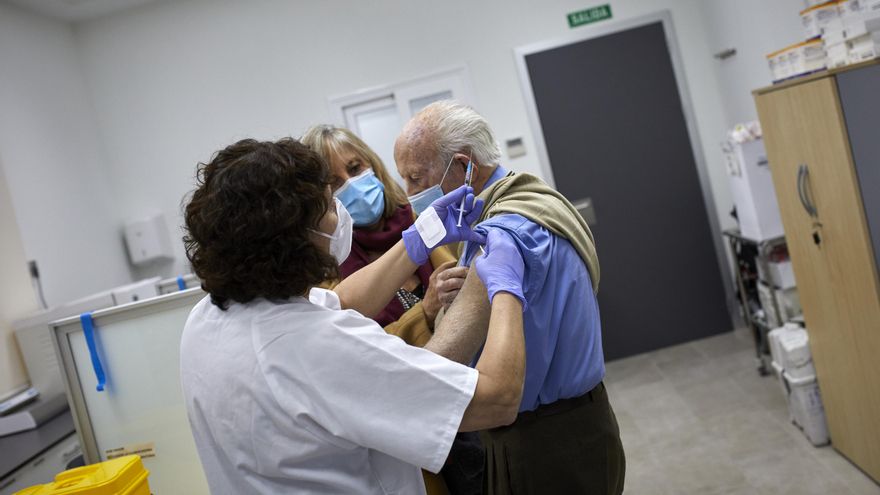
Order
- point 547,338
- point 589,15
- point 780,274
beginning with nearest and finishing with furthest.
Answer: point 547,338 → point 780,274 → point 589,15

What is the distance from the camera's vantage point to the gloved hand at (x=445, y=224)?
1.41m

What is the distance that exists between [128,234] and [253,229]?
4.32m

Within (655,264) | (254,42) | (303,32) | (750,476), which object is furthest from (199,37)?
(750,476)

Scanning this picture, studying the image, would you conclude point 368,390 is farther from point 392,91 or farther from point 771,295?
point 392,91

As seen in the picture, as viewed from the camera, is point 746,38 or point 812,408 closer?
point 812,408

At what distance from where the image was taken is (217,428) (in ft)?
3.65

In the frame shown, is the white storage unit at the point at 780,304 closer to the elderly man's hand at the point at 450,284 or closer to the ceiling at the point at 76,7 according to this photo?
the elderly man's hand at the point at 450,284

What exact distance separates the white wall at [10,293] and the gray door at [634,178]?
3216 mm

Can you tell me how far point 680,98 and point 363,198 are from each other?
3.56m

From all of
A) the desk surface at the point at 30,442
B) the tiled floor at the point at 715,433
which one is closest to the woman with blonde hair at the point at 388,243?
the tiled floor at the point at 715,433

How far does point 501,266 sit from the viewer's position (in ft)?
4.24

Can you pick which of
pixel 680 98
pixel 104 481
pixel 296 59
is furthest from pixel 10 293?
pixel 680 98

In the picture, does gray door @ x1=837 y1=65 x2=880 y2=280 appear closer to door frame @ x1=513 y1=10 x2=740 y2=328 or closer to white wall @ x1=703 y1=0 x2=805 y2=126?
white wall @ x1=703 y1=0 x2=805 y2=126

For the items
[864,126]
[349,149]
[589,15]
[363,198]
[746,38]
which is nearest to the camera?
[363,198]
